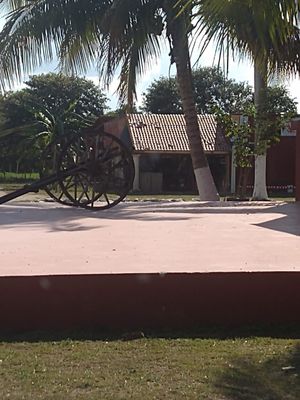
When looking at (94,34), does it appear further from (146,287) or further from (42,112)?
(42,112)

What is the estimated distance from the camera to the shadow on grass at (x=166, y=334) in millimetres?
5777

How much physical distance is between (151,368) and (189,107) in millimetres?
13241

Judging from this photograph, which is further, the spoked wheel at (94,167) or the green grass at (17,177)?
the green grass at (17,177)

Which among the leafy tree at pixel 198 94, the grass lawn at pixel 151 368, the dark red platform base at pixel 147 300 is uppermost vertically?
the leafy tree at pixel 198 94

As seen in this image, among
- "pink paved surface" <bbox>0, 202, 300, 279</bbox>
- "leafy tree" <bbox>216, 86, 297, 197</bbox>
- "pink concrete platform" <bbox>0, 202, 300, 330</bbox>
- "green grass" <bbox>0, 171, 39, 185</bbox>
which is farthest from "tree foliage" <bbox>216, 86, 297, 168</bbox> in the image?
"green grass" <bbox>0, 171, 39, 185</bbox>

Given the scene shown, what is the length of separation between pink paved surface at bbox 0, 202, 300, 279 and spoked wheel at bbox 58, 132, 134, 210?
1.89 ft

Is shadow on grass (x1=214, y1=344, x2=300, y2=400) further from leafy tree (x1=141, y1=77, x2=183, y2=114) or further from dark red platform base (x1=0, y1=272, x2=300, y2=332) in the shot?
leafy tree (x1=141, y1=77, x2=183, y2=114)

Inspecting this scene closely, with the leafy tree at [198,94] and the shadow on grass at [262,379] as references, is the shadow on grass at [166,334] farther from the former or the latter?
the leafy tree at [198,94]

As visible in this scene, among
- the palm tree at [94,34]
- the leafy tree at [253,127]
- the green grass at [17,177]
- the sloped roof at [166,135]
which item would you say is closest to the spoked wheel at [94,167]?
the palm tree at [94,34]

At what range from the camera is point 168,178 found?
130ft

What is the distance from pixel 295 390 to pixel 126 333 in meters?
1.81

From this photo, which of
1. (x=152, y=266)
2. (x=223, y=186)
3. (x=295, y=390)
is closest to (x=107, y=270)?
(x=152, y=266)

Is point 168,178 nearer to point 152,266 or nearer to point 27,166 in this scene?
point 27,166

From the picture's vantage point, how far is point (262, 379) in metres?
4.68
